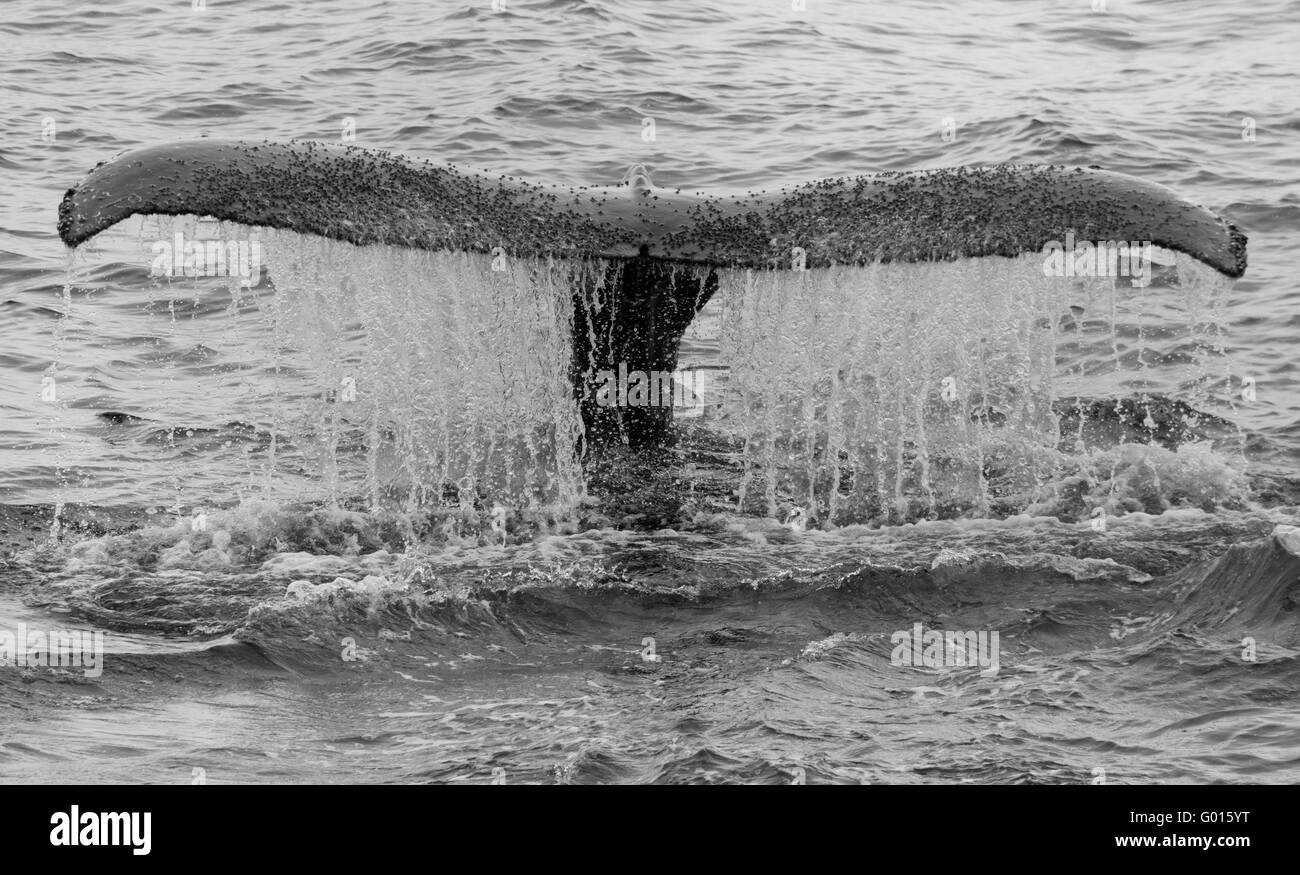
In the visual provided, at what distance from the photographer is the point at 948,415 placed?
11.1 m

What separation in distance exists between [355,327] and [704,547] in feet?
18.9

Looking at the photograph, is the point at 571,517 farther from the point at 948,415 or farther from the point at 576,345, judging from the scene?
the point at 948,415

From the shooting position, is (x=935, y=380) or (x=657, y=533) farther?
(x=935, y=380)

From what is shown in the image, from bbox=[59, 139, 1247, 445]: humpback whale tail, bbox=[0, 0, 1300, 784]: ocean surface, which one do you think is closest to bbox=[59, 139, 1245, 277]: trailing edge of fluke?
bbox=[59, 139, 1247, 445]: humpback whale tail

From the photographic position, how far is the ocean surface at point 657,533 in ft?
20.9

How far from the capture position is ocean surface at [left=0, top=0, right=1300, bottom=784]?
636 cm

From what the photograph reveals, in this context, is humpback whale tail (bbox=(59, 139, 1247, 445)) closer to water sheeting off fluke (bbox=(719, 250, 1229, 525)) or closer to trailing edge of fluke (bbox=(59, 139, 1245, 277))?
trailing edge of fluke (bbox=(59, 139, 1245, 277))

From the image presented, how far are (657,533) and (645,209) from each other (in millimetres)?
1589

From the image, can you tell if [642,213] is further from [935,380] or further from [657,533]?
[935,380]

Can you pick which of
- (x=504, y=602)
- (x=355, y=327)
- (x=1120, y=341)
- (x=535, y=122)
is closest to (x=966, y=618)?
(x=504, y=602)

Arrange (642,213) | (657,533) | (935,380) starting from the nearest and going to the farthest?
(642,213) < (657,533) < (935,380)

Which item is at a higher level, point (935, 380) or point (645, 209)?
point (645, 209)

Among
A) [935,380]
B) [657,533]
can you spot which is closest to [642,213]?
[657,533]

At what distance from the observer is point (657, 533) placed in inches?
341
